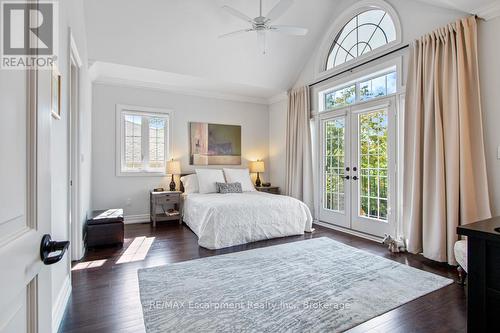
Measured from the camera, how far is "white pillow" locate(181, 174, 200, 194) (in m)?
5.04

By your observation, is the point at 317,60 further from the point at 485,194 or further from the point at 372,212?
the point at 485,194

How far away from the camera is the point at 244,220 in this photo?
366cm

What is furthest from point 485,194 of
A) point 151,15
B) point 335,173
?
point 151,15

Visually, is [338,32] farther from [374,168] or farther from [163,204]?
[163,204]

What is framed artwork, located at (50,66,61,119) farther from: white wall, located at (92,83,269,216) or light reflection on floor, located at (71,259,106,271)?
white wall, located at (92,83,269,216)

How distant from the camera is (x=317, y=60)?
4895mm

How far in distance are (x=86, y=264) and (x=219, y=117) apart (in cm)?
387

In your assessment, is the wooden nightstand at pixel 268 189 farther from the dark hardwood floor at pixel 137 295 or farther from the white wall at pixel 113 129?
the dark hardwood floor at pixel 137 295

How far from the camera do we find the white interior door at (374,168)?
3656mm

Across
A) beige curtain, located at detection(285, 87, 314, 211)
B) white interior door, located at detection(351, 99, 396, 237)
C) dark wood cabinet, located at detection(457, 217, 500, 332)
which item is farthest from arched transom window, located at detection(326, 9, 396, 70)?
dark wood cabinet, located at detection(457, 217, 500, 332)

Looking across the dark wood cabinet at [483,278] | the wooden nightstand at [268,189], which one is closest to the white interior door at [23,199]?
the dark wood cabinet at [483,278]

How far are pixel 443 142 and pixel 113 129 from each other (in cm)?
514

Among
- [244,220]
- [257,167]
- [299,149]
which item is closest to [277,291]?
[244,220]

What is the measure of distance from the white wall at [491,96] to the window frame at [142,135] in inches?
191
